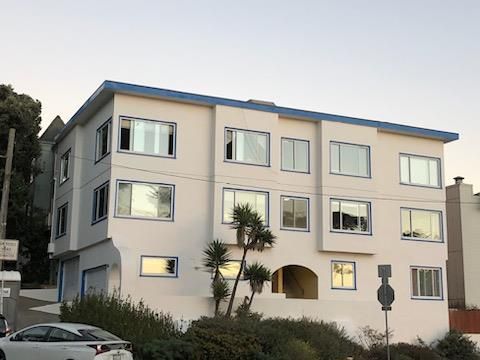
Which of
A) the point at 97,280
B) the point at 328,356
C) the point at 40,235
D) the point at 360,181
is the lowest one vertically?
the point at 328,356

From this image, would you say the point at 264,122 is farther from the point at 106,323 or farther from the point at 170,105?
the point at 106,323

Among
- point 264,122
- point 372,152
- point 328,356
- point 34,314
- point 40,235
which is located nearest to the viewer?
point 328,356

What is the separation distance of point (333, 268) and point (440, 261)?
6.20m

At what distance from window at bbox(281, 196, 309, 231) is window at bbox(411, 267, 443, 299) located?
20.3ft

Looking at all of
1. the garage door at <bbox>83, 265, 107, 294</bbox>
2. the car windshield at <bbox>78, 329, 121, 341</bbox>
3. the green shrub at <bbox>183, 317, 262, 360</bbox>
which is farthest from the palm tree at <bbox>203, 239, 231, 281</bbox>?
the car windshield at <bbox>78, 329, 121, 341</bbox>

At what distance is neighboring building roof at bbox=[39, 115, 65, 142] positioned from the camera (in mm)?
42406

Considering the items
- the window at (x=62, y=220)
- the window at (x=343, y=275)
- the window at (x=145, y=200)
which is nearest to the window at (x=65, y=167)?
the window at (x=62, y=220)

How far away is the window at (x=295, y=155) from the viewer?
31672 millimetres

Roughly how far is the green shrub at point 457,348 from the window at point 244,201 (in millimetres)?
9943

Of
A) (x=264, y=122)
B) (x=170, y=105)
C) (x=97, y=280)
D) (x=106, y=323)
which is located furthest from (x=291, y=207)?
(x=106, y=323)

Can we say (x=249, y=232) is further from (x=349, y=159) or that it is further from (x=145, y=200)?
(x=349, y=159)

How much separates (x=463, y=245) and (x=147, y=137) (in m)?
20.9

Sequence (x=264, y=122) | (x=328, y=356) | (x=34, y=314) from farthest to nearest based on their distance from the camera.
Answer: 1. (x=264, y=122)
2. (x=34, y=314)
3. (x=328, y=356)

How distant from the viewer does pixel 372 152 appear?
33.0m
